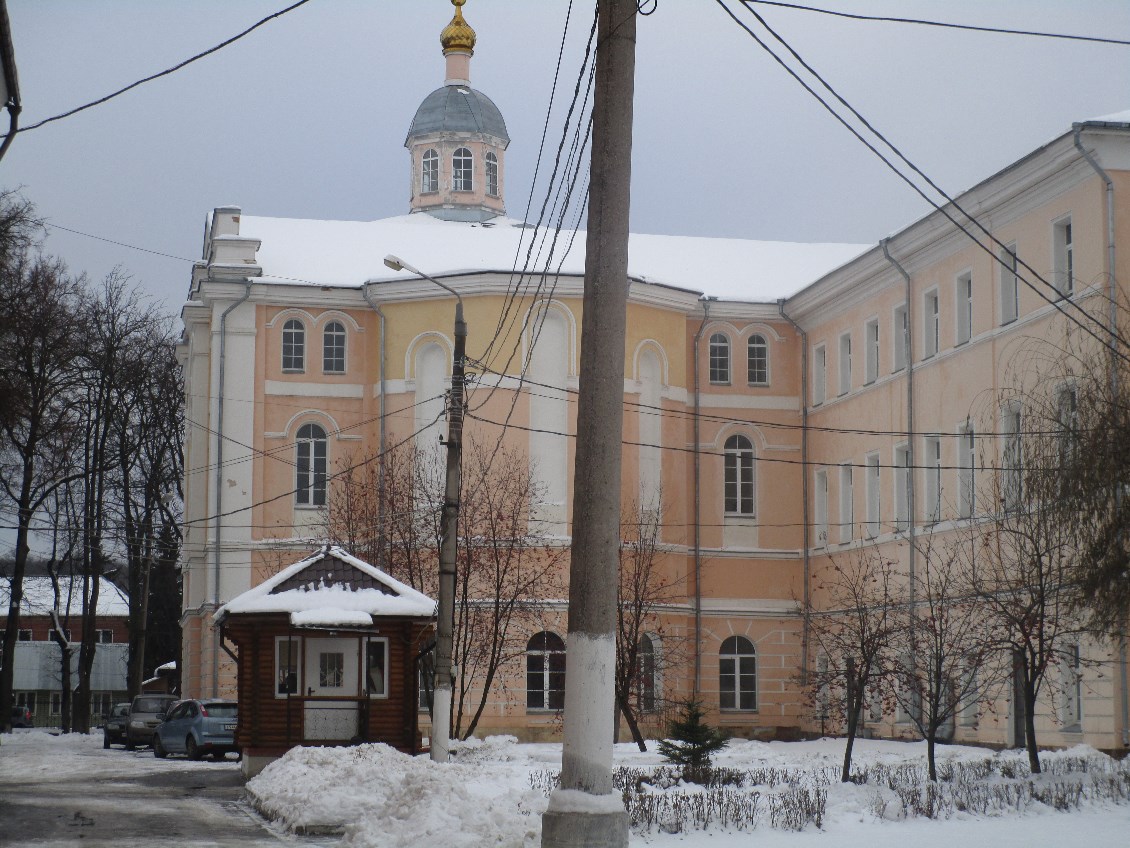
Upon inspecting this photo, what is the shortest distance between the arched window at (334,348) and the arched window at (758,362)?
10.6m

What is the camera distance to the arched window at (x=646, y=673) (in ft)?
125

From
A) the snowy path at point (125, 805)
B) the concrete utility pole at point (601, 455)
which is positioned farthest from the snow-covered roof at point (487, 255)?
the concrete utility pole at point (601, 455)

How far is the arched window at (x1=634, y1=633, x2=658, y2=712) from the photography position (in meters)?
38.1

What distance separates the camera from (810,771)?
2450 centimetres

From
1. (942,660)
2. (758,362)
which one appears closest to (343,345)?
(758,362)

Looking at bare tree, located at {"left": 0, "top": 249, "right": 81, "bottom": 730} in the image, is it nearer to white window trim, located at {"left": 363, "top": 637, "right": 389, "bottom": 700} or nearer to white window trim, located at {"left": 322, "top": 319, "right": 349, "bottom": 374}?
white window trim, located at {"left": 322, "top": 319, "right": 349, "bottom": 374}

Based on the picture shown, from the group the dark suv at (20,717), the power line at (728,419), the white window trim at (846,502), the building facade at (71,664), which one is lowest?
the dark suv at (20,717)

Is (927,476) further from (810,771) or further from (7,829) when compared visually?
(7,829)

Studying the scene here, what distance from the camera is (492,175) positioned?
56688 millimetres

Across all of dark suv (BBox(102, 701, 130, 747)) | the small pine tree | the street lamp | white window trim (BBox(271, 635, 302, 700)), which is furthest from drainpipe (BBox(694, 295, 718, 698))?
the street lamp

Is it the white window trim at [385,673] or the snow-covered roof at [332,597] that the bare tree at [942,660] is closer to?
the snow-covered roof at [332,597]

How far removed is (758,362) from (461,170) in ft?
52.4

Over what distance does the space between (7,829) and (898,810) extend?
9.07 m

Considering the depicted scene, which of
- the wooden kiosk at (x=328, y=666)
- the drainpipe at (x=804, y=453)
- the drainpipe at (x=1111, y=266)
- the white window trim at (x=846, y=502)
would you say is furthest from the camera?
the drainpipe at (x=804, y=453)
